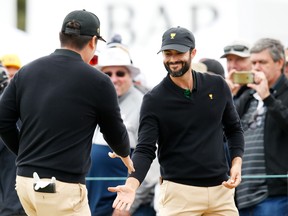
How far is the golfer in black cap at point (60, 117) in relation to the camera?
19.7 feet

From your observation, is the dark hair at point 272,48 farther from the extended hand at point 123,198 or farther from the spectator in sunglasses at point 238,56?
the extended hand at point 123,198

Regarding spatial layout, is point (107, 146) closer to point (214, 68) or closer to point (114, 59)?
point (114, 59)

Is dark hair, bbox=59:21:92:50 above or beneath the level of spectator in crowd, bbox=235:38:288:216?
above

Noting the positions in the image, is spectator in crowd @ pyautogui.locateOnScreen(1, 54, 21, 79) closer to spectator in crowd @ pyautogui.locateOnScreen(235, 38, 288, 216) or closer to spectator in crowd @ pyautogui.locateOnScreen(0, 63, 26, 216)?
spectator in crowd @ pyautogui.locateOnScreen(0, 63, 26, 216)

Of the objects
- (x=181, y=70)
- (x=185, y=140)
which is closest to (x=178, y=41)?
(x=181, y=70)

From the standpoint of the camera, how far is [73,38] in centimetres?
621

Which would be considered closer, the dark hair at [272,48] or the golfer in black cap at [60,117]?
the golfer in black cap at [60,117]

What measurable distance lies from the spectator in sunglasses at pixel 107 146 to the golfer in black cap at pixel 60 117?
8.22 feet

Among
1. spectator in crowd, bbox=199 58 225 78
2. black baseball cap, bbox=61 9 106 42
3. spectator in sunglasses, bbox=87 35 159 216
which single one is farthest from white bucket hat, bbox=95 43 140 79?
black baseball cap, bbox=61 9 106 42

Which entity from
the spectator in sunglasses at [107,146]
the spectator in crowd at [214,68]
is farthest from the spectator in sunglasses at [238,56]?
the spectator in sunglasses at [107,146]

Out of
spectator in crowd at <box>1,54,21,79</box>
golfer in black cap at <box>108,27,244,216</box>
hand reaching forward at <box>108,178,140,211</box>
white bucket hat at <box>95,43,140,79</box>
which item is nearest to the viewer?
hand reaching forward at <box>108,178,140,211</box>

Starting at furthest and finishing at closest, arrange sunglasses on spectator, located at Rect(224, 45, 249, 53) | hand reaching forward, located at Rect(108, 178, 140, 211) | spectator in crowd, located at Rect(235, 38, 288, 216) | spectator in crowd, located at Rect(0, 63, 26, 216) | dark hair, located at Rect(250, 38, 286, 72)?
sunglasses on spectator, located at Rect(224, 45, 249, 53), dark hair, located at Rect(250, 38, 286, 72), spectator in crowd, located at Rect(235, 38, 288, 216), spectator in crowd, located at Rect(0, 63, 26, 216), hand reaching forward, located at Rect(108, 178, 140, 211)

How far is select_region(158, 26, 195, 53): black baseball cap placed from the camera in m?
6.78

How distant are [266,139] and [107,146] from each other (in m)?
1.60
